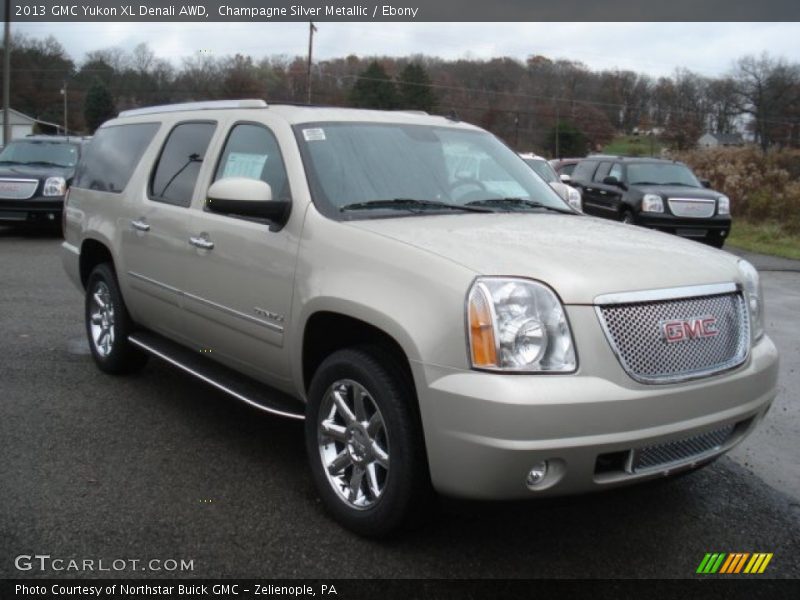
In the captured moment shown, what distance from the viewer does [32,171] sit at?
532 inches

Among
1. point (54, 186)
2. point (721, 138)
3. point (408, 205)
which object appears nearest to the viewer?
point (408, 205)

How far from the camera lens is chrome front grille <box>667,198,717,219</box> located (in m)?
14.1

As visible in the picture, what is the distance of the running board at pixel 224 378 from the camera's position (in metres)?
3.77

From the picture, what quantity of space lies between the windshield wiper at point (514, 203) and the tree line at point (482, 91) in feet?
56.6

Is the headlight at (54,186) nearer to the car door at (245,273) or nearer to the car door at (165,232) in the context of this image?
the car door at (165,232)

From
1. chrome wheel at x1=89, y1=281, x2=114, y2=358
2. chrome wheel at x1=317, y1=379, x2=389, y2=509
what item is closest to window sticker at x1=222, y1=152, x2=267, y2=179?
chrome wheel at x1=317, y1=379, x2=389, y2=509

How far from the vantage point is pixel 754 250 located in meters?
15.6

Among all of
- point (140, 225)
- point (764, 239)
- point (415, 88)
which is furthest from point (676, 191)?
point (415, 88)

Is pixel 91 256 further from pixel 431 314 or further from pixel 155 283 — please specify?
pixel 431 314

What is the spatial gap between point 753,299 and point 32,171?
13.0m

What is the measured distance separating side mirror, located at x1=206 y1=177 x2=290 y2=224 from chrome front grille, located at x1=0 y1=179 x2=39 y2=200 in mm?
10985

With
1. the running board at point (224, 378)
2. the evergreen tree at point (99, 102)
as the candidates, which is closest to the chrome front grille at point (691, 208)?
the running board at point (224, 378)

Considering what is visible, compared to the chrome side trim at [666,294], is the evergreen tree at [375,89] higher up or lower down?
higher up

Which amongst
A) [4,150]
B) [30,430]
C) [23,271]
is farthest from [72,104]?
[30,430]
